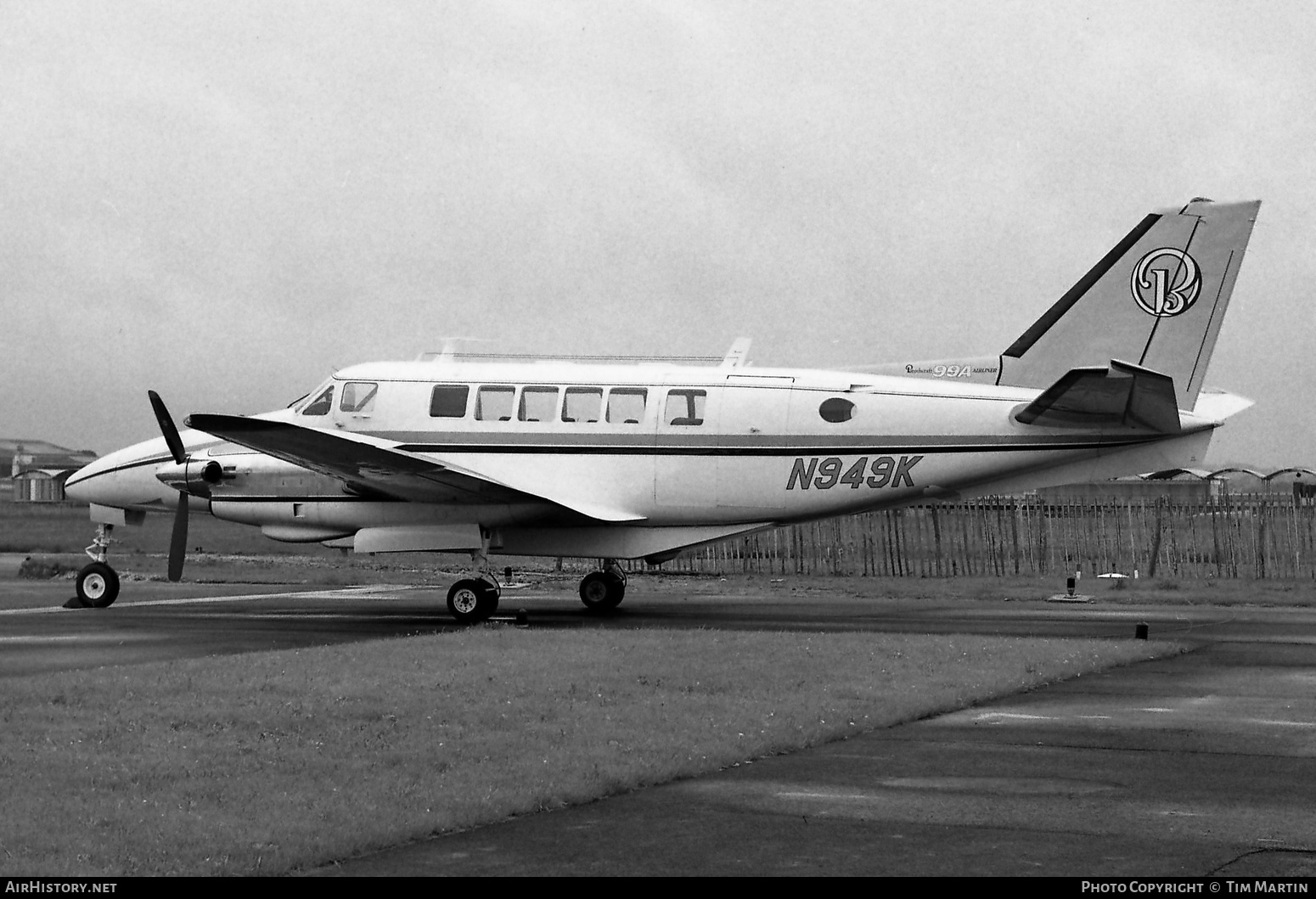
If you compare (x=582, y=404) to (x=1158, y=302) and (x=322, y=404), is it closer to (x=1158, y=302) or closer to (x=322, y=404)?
(x=322, y=404)

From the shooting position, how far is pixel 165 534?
4431cm

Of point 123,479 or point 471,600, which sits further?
point 123,479

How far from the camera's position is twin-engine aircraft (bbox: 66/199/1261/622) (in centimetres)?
2252

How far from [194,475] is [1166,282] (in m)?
16.4

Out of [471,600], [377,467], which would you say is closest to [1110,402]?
[471,600]

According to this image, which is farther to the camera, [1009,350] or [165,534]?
[165,534]

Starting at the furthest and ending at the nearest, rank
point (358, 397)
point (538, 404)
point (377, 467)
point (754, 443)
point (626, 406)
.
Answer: point (358, 397) → point (538, 404) → point (626, 406) → point (754, 443) → point (377, 467)

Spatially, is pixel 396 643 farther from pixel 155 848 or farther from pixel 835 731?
pixel 155 848

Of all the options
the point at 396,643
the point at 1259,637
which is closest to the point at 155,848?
the point at 396,643

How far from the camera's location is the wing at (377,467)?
20.8 meters

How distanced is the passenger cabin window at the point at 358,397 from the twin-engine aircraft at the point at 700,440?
0.03 meters

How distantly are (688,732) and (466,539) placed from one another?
496 inches

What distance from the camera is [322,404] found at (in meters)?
24.7

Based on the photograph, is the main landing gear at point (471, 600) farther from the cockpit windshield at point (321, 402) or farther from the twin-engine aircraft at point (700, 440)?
the cockpit windshield at point (321, 402)
